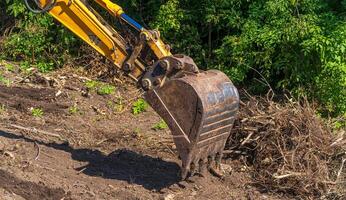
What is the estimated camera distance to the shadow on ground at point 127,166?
745cm

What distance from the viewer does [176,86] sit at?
21.9 feet

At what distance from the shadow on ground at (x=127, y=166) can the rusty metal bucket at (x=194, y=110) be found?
620 mm

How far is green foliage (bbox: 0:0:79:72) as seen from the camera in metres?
13.0

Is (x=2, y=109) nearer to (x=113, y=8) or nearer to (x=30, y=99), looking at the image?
(x=30, y=99)

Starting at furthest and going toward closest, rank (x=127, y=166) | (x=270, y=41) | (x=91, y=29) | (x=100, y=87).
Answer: (x=100, y=87) < (x=270, y=41) < (x=127, y=166) < (x=91, y=29)

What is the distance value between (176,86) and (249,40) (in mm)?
4241

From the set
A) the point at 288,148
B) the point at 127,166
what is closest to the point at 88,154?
the point at 127,166

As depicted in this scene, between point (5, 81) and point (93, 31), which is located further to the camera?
point (5, 81)

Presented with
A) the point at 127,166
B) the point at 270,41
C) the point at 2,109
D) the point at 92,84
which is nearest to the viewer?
the point at 127,166

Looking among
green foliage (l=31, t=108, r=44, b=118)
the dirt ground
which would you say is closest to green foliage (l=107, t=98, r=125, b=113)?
the dirt ground

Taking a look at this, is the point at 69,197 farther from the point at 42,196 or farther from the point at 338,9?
the point at 338,9

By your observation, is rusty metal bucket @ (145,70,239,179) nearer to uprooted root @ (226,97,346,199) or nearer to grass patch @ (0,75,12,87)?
uprooted root @ (226,97,346,199)

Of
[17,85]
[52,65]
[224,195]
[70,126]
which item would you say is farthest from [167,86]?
[52,65]

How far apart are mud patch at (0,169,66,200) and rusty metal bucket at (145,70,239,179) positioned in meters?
1.31
